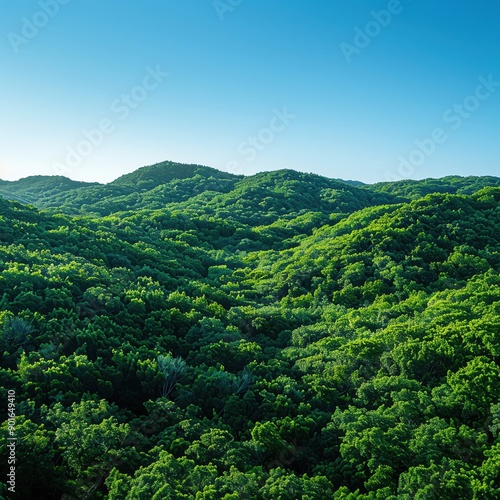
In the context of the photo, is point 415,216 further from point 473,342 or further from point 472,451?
point 472,451

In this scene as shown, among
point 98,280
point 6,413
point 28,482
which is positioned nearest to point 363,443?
point 28,482

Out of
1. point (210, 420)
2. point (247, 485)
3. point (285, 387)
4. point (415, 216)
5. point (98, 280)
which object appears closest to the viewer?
point (247, 485)

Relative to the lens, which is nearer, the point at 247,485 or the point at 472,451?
the point at 247,485

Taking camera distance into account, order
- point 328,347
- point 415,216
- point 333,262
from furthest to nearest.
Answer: point 415,216, point 333,262, point 328,347

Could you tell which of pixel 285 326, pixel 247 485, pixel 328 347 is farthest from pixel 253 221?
pixel 247 485

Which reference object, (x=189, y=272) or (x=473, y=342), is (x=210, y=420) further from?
(x=189, y=272)

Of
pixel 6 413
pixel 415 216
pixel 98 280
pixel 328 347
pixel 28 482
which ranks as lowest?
pixel 28 482

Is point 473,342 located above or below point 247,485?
above
